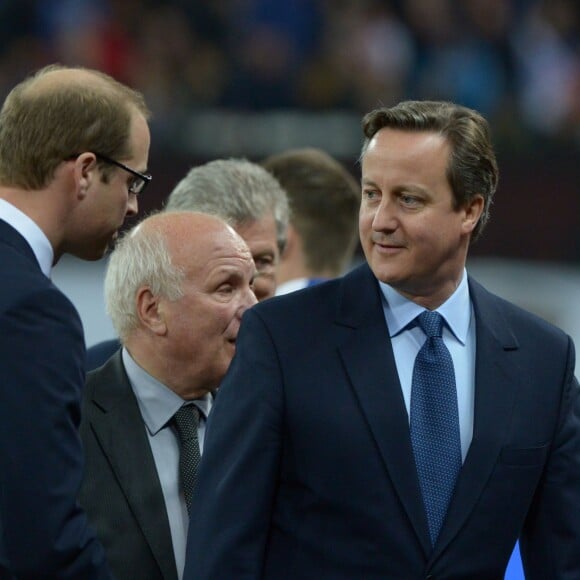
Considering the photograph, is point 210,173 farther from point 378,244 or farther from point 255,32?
point 255,32

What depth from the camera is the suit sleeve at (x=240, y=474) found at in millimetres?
2551

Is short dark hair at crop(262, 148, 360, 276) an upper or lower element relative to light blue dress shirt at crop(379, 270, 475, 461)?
upper

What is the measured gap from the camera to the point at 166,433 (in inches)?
117

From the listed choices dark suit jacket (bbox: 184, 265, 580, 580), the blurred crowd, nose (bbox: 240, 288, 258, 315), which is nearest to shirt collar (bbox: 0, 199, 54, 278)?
dark suit jacket (bbox: 184, 265, 580, 580)

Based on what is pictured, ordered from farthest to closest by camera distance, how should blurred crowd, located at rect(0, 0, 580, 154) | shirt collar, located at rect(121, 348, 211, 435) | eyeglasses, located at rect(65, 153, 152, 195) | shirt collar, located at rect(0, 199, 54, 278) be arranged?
1. blurred crowd, located at rect(0, 0, 580, 154)
2. shirt collar, located at rect(121, 348, 211, 435)
3. eyeglasses, located at rect(65, 153, 152, 195)
4. shirt collar, located at rect(0, 199, 54, 278)

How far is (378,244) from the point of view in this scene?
2.67m

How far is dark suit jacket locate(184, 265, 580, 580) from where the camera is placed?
2.56m

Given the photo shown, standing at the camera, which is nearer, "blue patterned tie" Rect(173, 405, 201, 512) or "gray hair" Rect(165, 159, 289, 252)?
"blue patterned tie" Rect(173, 405, 201, 512)

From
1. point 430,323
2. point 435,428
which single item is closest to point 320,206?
point 430,323

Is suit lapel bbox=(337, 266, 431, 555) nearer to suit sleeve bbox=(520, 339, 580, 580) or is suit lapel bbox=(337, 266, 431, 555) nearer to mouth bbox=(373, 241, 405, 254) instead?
mouth bbox=(373, 241, 405, 254)

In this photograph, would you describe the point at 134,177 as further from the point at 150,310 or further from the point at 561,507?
the point at 561,507

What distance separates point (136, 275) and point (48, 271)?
0.59 m

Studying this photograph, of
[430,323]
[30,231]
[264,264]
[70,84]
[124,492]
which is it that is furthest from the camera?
[264,264]

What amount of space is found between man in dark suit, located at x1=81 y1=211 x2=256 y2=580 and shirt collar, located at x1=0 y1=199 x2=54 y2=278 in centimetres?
52
